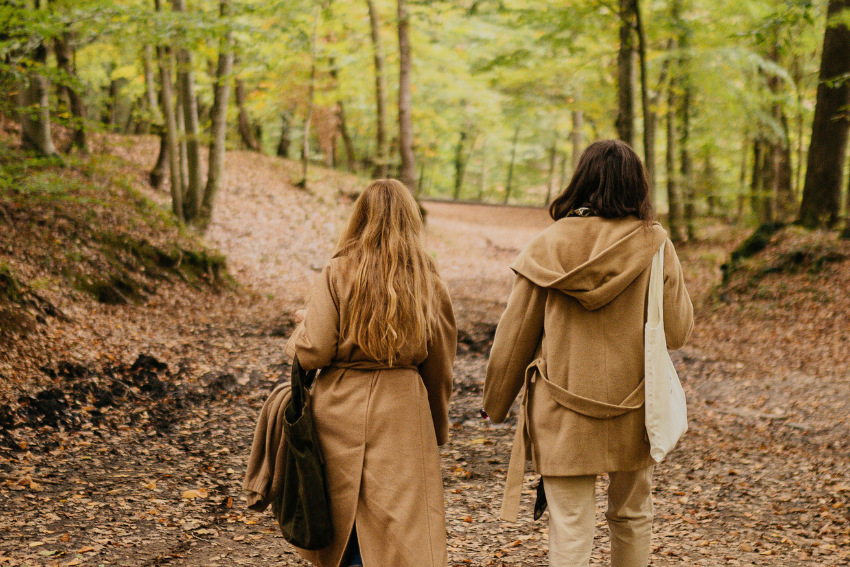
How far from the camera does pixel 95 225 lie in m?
10.4

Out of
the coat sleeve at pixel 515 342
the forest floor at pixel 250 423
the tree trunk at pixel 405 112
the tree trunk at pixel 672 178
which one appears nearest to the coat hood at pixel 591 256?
the coat sleeve at pixel 515 342

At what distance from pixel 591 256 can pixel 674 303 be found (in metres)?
0.45

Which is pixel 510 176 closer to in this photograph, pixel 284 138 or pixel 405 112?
pixel 284 138

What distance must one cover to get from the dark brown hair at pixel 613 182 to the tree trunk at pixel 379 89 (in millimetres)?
17555

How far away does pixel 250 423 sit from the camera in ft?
20.2

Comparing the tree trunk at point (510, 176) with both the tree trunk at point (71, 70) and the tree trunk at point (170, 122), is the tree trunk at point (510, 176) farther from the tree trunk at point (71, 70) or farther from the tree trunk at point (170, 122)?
the tree trunk at point (71, 70)

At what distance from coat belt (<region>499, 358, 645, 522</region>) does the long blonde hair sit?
478 millimetres

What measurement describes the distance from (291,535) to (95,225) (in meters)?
9.30

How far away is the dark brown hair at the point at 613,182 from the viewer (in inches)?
103

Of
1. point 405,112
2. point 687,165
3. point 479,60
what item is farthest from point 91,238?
point 687,165

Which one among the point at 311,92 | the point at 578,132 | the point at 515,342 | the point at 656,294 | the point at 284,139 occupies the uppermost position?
the point at 311,92

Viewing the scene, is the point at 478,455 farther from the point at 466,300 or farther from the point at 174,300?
the point at 466,300

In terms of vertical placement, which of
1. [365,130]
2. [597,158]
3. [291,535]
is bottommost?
[291,535]

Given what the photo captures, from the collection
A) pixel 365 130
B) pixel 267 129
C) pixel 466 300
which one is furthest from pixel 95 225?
pixel 267 129
